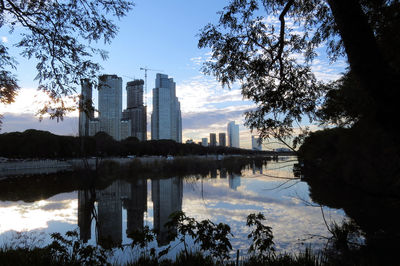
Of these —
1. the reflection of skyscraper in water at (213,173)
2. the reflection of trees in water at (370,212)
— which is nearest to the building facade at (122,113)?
the reflection of skyscraper in water at (213,173)

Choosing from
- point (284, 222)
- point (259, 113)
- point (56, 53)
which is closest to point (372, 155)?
point (284, 222)

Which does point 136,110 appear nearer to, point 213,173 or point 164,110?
point 164,110

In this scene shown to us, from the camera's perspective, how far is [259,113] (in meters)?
4.45

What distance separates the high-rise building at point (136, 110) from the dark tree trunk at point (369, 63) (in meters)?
105

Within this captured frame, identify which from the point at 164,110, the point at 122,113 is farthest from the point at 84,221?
the point at 122,113

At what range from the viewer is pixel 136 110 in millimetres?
108062

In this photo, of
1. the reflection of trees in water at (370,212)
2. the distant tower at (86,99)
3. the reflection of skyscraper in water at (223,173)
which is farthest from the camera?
the reflection of skyscraper in water at (223,173)

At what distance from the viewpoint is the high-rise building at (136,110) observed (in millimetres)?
105562

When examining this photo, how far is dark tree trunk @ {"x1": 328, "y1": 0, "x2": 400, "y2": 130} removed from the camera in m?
1.78

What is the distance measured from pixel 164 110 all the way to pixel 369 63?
101986 mm

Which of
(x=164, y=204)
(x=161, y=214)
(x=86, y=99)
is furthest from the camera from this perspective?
(x=164, y=204)

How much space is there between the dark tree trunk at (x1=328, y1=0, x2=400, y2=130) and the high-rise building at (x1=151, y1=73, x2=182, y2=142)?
98.2m

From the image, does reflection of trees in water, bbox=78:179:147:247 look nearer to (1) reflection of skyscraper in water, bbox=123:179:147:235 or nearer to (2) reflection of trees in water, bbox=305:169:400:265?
(1) reflection of skyscraper in water, bbox=123:179:147:235

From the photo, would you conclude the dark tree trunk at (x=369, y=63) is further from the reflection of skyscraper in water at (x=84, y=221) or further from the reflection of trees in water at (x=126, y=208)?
the reflection of skyscraper in water at (x=84, y=221)
